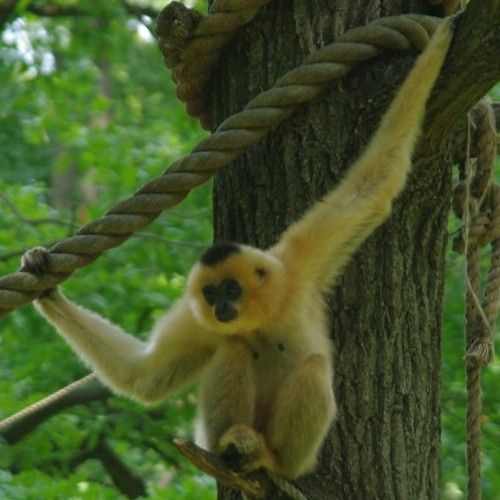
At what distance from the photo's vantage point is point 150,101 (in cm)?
1866

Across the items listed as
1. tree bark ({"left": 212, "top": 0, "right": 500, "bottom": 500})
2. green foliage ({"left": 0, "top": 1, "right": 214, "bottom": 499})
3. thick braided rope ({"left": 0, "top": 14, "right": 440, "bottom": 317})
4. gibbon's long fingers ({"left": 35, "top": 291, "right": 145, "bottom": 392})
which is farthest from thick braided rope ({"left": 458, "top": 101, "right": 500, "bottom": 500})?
green foliage ({"left": 0, "top": 1, "right": 214, "bottom": 499})

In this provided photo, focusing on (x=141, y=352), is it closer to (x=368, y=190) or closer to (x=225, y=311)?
(x=225, y=311)

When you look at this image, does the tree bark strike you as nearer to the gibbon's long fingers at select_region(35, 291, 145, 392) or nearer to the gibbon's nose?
the gibbon's nose

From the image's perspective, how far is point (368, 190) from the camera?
174 inches

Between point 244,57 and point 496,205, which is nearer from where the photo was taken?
point 244,57

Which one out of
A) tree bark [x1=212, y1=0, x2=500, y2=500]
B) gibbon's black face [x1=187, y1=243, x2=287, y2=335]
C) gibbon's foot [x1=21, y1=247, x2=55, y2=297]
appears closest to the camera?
tree bark [x1=212, y1=0, x2=500, y2=500]

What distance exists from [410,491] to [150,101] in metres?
15.2

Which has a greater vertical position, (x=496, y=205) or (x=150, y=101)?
(x=496, y=205)

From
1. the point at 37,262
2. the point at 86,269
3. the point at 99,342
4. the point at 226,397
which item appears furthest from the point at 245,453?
the point at 86,269

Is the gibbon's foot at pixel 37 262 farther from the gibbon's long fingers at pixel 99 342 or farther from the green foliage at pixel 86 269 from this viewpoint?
the green foliage at pixel 86 269

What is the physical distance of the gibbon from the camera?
14.0ft

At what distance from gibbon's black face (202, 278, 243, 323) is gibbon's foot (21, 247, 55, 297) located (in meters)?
0.84

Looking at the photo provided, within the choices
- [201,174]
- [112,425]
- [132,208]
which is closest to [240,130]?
[201,174]

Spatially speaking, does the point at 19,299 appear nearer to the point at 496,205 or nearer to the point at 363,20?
the point at 363,20
